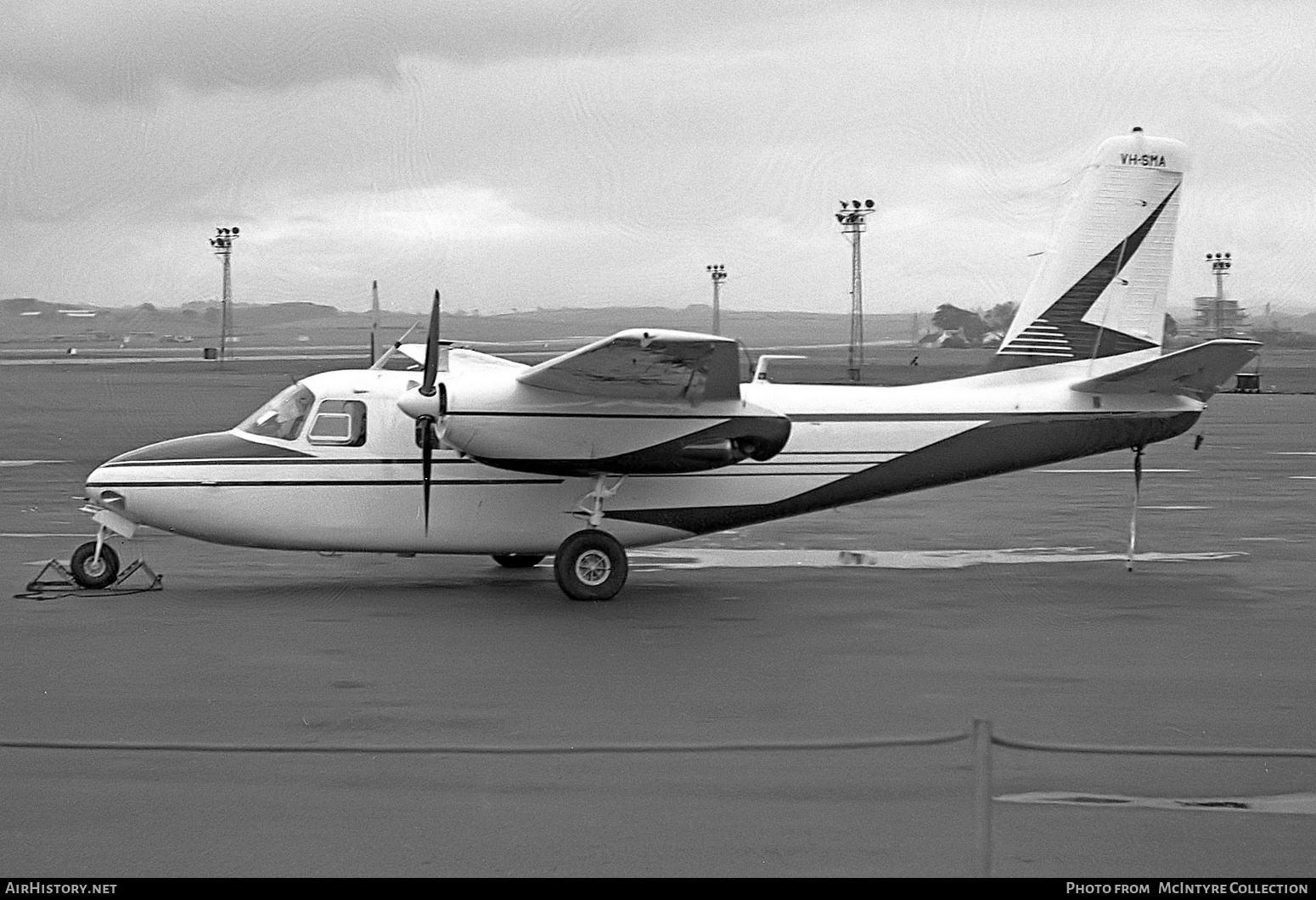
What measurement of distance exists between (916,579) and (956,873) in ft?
38.6

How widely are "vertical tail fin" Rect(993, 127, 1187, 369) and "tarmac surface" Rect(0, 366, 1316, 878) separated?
315cm

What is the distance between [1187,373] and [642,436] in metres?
6.90

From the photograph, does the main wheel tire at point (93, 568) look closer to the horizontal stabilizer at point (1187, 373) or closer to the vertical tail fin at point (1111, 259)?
the vertical tail fin at point (1111, 259)

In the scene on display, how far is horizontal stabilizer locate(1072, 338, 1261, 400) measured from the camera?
60.4 ft

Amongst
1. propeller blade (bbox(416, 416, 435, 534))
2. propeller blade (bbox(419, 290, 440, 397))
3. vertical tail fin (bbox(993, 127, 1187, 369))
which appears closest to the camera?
propeller blade (bbox(419, 290, 440, 397))

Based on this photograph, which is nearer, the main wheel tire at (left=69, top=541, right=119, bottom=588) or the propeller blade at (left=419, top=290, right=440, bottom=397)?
the propeller blade at (left=419, top=290, right=440, bottom=397)

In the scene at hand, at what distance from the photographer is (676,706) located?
40.5 feet

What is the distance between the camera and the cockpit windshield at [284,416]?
60.5 feet

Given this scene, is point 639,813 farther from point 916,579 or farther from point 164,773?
point 916,579

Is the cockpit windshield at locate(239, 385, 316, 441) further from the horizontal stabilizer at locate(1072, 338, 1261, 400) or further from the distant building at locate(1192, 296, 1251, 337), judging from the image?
the distant building at locate(1192, 296, 1251, 337)

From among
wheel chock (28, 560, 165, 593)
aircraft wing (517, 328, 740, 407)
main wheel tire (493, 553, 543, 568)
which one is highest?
aircraft wing (517, 328, 740, 407)

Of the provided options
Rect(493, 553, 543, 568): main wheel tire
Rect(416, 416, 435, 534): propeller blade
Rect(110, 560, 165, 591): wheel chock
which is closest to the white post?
Rect(416, 416, 435, 534): propeller blade

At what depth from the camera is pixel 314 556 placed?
22.1 metres

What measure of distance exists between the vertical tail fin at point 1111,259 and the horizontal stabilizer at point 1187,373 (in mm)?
907
